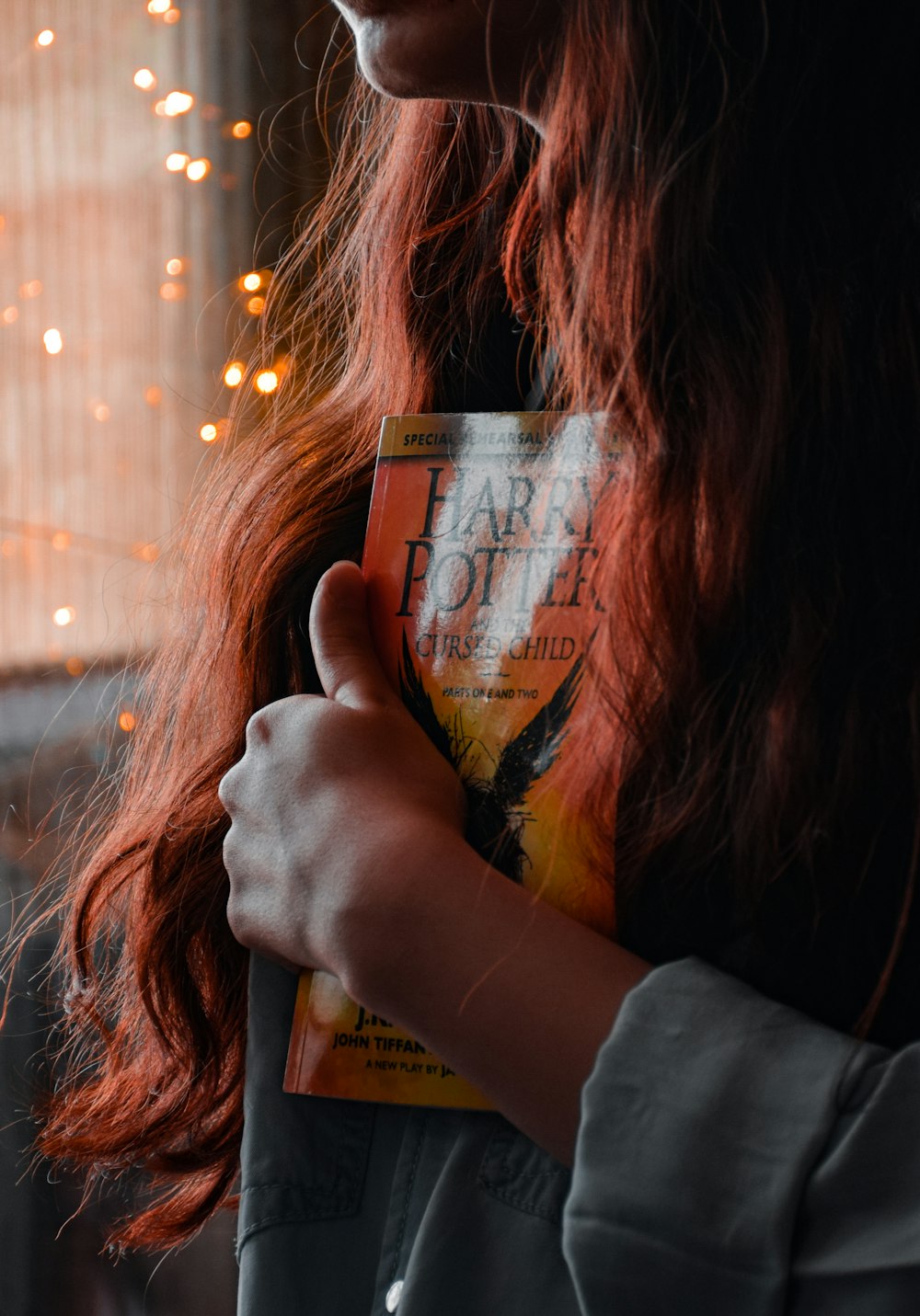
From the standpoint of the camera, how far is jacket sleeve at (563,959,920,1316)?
38 centimetres

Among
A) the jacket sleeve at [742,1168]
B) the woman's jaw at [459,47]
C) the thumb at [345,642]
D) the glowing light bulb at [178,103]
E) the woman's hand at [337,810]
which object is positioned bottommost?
the jacket sleeve at [742,1168]

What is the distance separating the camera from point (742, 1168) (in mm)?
391

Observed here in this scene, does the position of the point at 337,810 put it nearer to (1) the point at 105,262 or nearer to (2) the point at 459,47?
(2) the point at 459,47

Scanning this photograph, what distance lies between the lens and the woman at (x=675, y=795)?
1.31 feet

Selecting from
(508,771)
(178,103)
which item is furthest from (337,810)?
(178,103)

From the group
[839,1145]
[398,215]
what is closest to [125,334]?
[398,215]

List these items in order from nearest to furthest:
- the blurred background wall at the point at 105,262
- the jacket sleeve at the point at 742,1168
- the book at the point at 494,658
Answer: the jacket sleeve at the point at 742,1168, the book at the point at 494,658, the blurred background wall at the point at 105,262

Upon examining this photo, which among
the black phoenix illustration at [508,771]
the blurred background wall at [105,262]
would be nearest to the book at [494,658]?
the black phoenix illustration at [508,771]

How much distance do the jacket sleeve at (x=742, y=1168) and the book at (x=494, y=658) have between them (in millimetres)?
82

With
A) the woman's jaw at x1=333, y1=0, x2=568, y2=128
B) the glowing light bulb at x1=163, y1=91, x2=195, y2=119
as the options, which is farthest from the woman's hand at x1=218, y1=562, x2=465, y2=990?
the glowing light bulb at x1=163, y1=91, x2=195, y2=119

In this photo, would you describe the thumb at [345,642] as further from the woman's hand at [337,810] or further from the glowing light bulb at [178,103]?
the glowing light bulb at [178,103]

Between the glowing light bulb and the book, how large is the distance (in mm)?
2170

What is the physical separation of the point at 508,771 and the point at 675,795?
0.08 metres

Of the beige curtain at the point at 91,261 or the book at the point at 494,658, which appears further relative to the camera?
the beige curtain at the point at 91,261
